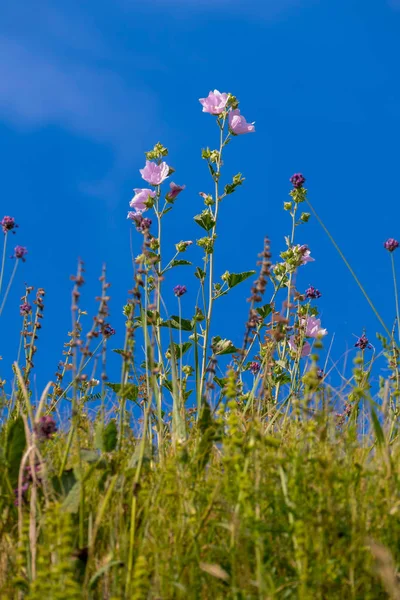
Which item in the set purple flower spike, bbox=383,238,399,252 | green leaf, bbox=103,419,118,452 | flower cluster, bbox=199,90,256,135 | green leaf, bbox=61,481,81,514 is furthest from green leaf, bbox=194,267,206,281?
green leaf, bbox=61,481,81,514

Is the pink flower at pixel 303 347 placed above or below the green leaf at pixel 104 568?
above

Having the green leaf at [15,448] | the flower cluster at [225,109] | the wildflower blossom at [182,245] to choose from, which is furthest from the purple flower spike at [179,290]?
the green leaf at [15,448]

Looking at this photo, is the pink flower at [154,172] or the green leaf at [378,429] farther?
the pink flower at [154,172]

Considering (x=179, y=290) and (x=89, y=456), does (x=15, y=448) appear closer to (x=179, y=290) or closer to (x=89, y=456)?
(x=89, y=456)

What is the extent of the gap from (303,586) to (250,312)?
125cm

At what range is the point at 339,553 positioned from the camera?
7.07ft

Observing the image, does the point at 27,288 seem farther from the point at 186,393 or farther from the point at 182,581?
the point at 182,581

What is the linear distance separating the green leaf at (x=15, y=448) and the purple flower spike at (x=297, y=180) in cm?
363

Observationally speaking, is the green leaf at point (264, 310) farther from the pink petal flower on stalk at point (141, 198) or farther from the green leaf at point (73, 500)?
the green leaf at point (73, 500)

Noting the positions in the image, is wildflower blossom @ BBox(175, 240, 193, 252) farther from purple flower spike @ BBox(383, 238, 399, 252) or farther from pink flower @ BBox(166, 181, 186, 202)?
purple flower spike @ BBox(383, 238, 399, 252)

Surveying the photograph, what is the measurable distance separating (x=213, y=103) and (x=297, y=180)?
92 cm

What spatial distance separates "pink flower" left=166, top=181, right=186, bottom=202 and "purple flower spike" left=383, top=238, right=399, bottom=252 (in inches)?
61.4

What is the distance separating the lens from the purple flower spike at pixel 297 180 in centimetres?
596

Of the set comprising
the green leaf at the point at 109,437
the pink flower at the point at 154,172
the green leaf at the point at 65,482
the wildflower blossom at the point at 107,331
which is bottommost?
the green leaf at the point at 65,482
